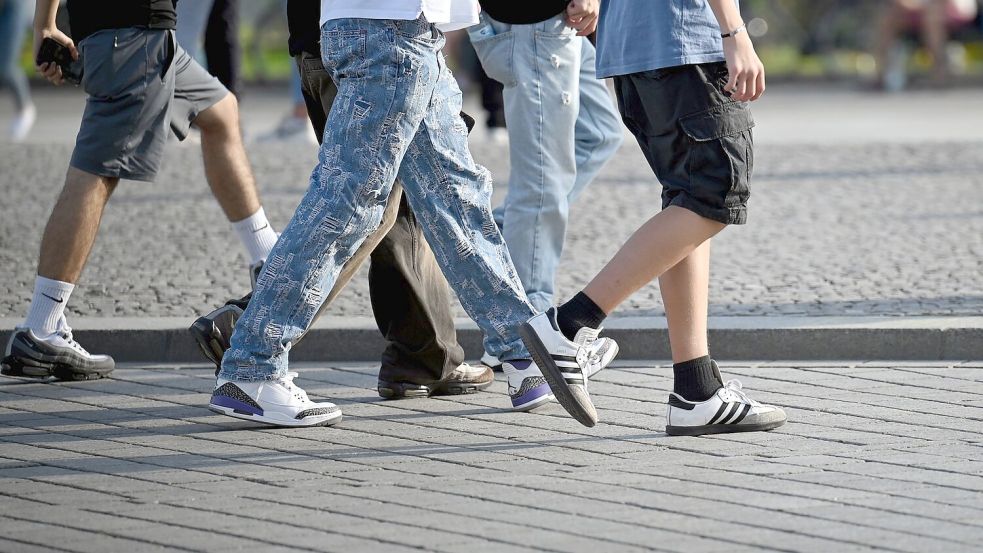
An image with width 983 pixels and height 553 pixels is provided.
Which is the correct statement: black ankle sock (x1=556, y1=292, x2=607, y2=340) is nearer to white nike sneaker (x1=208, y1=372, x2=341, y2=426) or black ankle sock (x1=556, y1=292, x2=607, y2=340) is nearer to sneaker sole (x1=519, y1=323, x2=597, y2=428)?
sneaker sole (x1=519, y1=323, x2=597, y2=428)

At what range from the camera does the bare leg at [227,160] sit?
5684mm

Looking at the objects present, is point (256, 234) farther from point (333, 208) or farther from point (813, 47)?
point (813, 47)

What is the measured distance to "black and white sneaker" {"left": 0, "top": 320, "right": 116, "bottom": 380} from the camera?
535cm

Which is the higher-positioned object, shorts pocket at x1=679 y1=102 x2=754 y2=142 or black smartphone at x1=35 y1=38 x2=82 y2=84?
shorts pocket at x1=679 y1=102 x2=754 y2=142

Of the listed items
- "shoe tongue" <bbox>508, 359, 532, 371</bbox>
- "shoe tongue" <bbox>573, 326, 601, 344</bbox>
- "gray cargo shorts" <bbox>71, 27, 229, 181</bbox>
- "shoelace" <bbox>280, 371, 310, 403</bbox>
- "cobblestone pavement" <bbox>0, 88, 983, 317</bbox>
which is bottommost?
"cobblestone pavement" <bbox>0, 88, 983, 317</bbox>

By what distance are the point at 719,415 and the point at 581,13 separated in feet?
4.19

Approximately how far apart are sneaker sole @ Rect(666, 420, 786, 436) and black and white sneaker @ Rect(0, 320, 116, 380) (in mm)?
2050

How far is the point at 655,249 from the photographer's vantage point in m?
4.45

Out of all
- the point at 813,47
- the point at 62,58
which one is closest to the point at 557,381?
the point at 62,58

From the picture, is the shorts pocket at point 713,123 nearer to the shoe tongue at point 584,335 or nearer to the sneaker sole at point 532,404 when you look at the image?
the shoe tongue at point 584,335

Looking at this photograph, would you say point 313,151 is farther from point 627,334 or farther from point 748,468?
point 748,468

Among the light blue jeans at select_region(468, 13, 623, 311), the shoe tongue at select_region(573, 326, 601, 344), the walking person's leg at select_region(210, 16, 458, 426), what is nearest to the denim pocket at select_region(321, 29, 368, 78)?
the walking person's leg at select_region(210, 16, 458, 426)

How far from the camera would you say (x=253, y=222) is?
227 inches

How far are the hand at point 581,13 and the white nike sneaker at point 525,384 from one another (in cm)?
103
